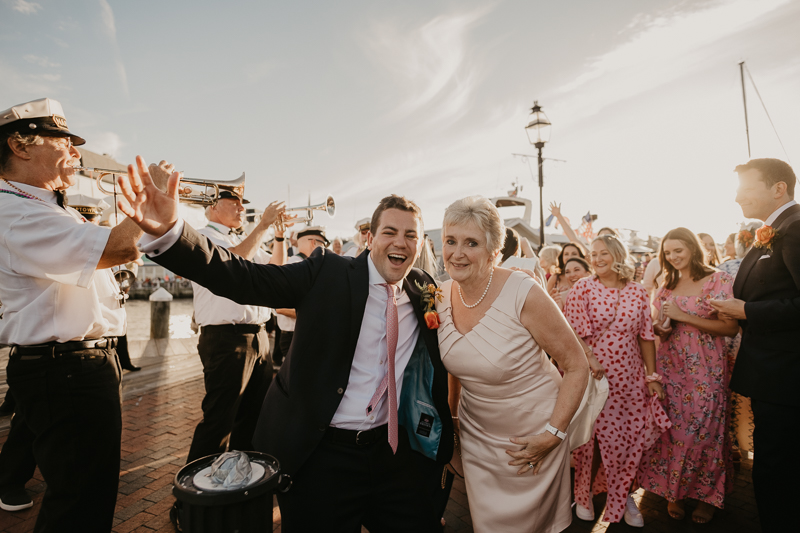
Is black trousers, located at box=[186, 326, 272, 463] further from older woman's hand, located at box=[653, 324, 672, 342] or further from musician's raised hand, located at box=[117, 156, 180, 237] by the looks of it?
older woman's hand, located at box=[653, 324, 672, 342]

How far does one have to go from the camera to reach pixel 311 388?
2.22m

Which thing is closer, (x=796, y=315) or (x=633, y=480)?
(x=796, y=315)

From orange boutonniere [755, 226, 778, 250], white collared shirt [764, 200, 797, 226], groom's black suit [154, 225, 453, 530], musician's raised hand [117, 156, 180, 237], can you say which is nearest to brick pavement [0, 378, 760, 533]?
groom's black suit [154, 225, 453, 530]

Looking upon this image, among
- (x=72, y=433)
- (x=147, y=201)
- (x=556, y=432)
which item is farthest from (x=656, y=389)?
(x=72, y=433)

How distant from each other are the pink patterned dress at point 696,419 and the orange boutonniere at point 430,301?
2700 millimetres

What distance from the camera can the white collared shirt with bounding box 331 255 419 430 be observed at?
230 centimetres

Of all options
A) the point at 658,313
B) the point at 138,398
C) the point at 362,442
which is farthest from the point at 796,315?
the point at 138,398

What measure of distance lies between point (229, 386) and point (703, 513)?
14.4 feet

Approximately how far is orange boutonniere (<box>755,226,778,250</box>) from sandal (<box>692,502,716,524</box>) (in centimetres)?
238

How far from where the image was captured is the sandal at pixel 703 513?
3732 mm

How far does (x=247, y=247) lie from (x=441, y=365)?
7.29 feet

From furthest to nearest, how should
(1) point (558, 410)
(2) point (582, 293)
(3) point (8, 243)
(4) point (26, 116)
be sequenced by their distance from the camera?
(2) point (582, 293), (1) point (558, 410), (4) point (26, 116), (3) point (8, 243)

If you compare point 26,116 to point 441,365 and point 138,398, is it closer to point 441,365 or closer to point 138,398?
point 441,365

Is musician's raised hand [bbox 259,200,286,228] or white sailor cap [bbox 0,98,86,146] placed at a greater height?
white sailor cap [bbox 0,98,86,146]
